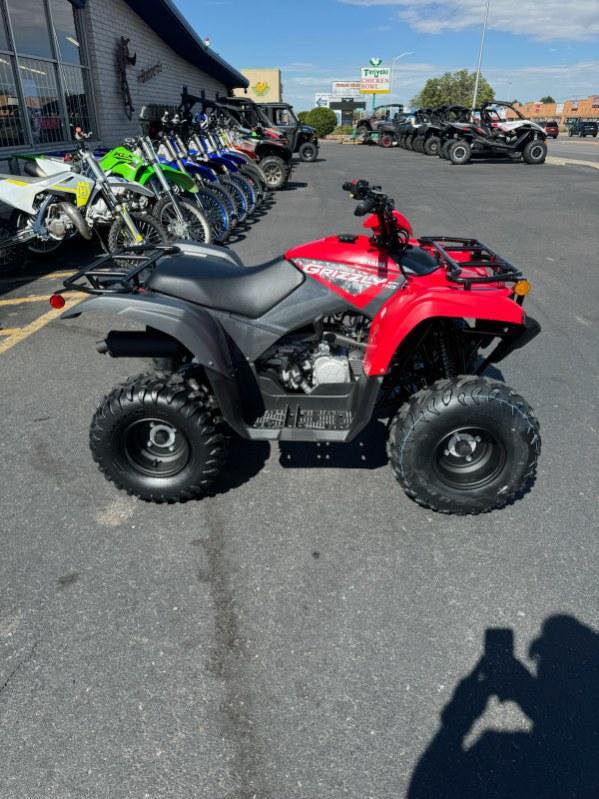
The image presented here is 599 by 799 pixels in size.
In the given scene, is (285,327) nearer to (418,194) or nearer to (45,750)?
(45,750)

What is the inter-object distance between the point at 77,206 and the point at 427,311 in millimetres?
6041

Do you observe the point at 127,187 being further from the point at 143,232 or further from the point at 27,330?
the point at 27,330

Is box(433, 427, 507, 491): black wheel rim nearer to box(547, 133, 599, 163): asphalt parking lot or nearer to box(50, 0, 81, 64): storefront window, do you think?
box(50, 0, 81, 64): storefront window

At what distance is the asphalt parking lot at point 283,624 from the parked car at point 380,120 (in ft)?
98.2

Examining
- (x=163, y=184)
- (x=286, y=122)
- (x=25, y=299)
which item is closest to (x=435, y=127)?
(x=286, y=122)

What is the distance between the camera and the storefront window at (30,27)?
942 cm

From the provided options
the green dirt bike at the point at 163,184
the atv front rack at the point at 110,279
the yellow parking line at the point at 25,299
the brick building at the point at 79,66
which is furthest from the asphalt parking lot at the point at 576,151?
the atv front rack at the point at 110,279

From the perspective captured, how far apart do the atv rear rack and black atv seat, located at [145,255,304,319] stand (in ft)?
2.66

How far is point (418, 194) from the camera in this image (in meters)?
13.3

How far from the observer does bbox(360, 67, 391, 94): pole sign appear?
5325 cm

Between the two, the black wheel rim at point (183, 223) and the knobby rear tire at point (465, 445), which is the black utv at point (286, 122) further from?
the knobby rear tire at point (465, 445)

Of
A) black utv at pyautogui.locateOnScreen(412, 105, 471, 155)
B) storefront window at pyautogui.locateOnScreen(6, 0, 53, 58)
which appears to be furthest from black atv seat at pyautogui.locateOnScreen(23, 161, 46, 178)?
black utv at pyautogui.locateOnScreen(412, 105, 471, 155)

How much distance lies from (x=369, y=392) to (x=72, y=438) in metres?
1.98

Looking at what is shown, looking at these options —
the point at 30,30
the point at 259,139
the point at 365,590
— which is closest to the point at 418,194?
the point at 259,139
